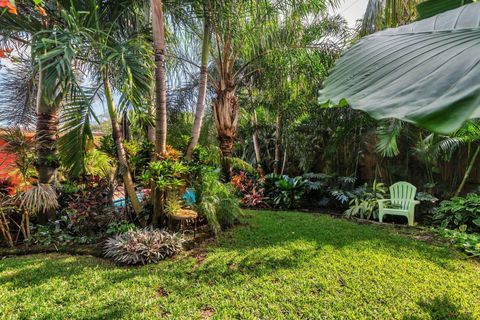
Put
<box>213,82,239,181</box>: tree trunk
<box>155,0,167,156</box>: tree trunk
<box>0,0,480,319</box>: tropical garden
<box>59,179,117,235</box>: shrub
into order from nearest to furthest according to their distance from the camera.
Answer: <box>0,0,480,319</box>: tropical garden → <box>155,0,167,156</box>: tree trunk → <box>59,179,117,235</box>: shrub → <box>213,82,239,181</box>: tree trunk

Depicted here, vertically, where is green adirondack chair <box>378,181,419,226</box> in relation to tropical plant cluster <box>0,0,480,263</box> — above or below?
below

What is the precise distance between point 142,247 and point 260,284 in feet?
5.12

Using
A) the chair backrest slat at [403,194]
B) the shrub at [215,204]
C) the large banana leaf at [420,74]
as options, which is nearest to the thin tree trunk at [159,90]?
the shrub at [215,204]

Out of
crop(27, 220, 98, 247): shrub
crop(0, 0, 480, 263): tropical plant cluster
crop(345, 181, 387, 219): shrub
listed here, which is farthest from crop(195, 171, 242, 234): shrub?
crop(345, 181, 387, 219): shrub

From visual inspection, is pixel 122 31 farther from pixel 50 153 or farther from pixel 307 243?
pixel 307 243

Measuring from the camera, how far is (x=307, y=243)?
3805 mm

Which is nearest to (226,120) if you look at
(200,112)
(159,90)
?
(200,112)

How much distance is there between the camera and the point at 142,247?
127 inches

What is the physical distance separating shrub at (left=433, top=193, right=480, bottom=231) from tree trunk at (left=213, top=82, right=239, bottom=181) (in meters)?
4.54

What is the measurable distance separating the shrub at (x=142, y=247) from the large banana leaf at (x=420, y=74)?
3.28 meters

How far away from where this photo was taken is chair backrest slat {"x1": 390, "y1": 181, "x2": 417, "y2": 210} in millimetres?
5289

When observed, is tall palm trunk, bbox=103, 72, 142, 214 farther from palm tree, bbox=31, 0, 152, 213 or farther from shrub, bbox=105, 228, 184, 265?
shrub, bbox=105, 228, 184, 265

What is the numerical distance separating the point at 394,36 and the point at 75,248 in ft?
14.1

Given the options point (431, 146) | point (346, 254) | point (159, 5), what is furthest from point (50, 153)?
point (431, 146)
